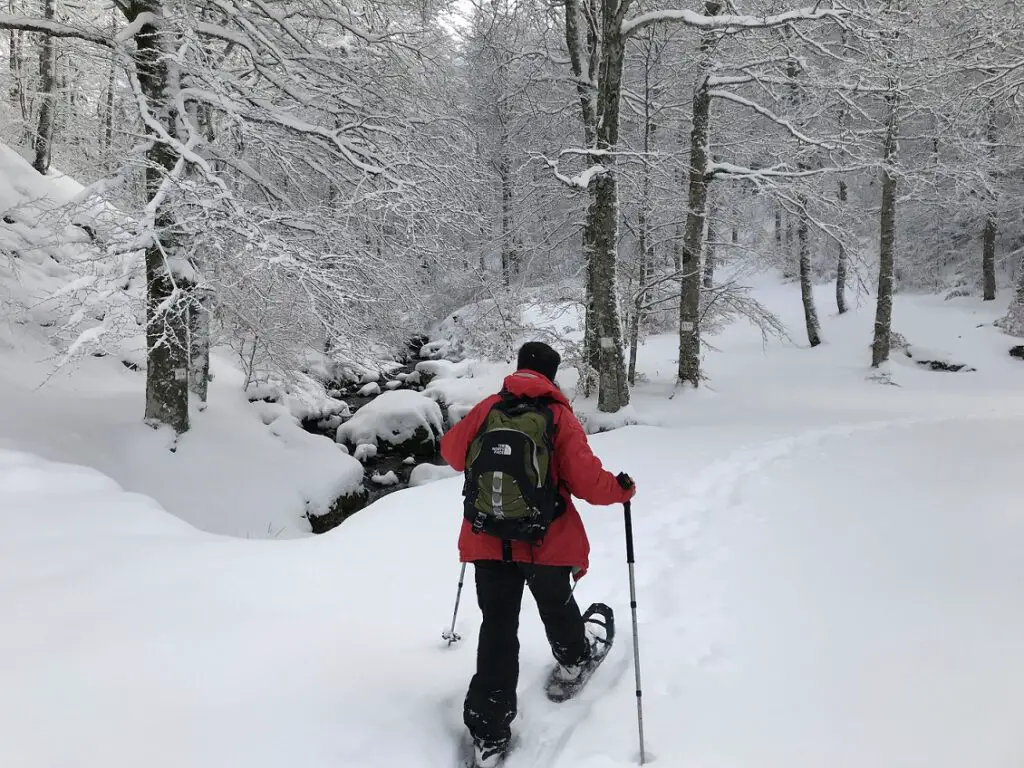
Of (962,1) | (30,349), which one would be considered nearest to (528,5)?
(962,1)

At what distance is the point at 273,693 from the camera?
294cm

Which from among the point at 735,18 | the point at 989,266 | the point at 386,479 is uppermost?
the point at 735,18

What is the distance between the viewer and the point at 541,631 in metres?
3.85

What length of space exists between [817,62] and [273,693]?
1821 centimetres

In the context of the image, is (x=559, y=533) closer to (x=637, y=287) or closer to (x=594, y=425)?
(x=594, y=425)

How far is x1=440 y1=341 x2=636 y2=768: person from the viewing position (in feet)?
9.33

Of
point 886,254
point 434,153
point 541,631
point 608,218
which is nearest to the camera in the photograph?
point 541,631

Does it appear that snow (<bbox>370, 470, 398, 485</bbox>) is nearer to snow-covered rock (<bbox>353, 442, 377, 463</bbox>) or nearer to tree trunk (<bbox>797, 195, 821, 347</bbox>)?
snow-covered rock (<bbox>353, 442, 377, 463</bbox>)

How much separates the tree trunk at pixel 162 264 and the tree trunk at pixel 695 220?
28.4ft

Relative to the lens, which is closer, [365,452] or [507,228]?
[365,452]

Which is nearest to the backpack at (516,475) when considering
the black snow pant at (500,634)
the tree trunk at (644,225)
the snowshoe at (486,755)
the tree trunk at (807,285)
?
the black snow pant at (500,634)

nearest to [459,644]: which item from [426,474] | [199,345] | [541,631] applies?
[541,631]

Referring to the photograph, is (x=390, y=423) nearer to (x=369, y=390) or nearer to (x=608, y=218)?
(x=369, y=390)

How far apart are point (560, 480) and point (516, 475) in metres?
0.28
